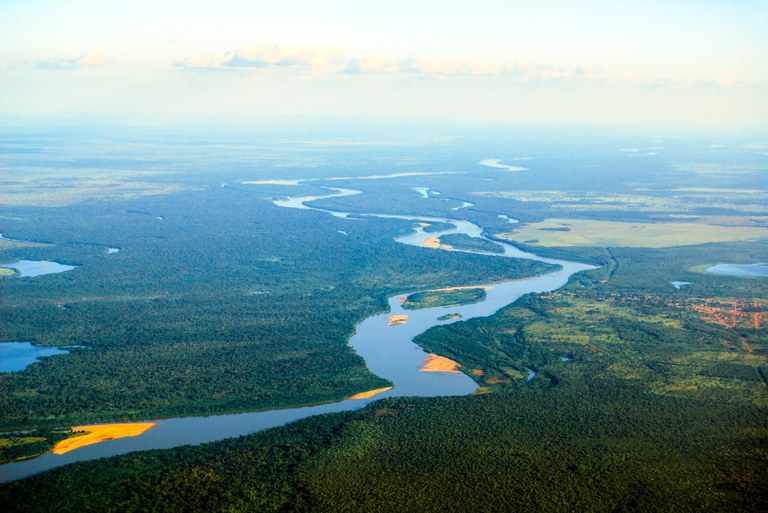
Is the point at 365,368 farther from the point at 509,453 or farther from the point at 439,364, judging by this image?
the point at 509,453

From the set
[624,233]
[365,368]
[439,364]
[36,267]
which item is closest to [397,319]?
[439,364]

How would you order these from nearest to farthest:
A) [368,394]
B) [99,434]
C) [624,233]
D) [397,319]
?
[99,434] → [368,394] → [397,319] → [624,233]

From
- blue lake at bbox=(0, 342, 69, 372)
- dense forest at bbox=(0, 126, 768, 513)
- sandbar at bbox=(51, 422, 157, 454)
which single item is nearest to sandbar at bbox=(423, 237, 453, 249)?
dense forest at bbox=(0, 126, 768, 513)

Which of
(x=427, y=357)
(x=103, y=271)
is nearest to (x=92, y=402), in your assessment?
(x=427, y=357)

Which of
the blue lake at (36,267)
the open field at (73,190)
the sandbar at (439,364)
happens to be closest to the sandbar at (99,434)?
the sandbar at (439,364)

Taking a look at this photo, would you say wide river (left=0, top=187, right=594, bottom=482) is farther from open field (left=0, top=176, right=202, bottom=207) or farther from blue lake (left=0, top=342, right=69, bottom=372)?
open field (left=0, top=176, right=202, bottom=207)

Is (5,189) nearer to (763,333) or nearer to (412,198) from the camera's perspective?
(412,198)

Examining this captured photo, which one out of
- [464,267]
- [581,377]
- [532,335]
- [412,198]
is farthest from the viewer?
[412,198]
